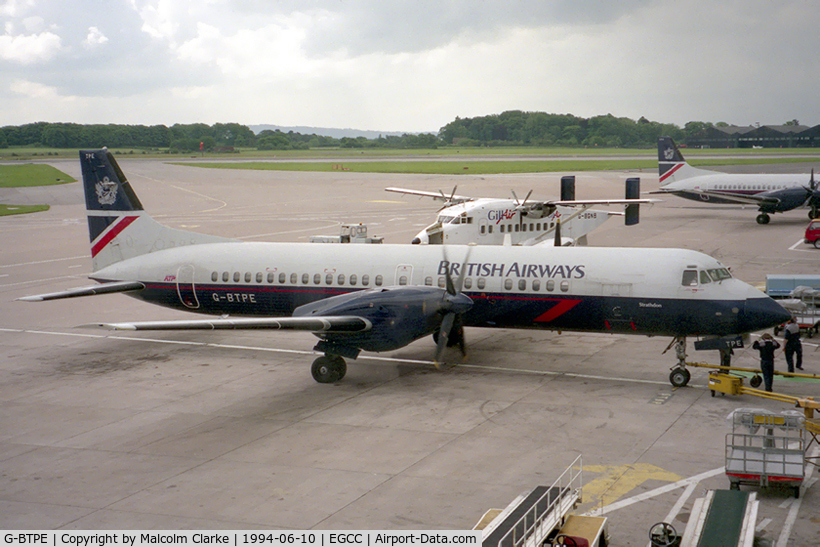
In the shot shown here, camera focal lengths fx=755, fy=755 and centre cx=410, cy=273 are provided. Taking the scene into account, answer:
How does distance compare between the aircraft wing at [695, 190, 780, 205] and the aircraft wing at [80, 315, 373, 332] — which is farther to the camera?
the aircraft wing at [695, 190, 780, 205]

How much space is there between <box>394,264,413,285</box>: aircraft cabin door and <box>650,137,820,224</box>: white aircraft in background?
4129 centimetres

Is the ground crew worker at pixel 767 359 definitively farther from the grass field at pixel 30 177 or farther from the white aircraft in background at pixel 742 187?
the grass field at pixel 30 177

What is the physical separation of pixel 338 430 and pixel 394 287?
498 cm

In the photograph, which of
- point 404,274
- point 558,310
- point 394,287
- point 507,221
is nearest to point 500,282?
point 558,310

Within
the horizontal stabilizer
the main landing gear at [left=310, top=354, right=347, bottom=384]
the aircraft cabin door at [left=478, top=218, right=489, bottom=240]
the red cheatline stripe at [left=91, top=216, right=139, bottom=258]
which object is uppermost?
the red cheatline stripe at [left=91, top=216, right=139, bottom=258]

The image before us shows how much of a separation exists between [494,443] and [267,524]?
5.35 m

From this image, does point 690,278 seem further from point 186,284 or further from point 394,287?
point 186,284

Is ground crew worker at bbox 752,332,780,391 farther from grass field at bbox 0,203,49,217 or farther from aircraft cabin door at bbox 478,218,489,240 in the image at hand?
grass field at bbox 0,203,49,217

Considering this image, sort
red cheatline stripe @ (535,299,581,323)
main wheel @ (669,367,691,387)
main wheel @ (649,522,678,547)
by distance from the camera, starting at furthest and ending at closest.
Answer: red cheatline stripe @ (535,299,581,323)
main wheel @ (669,367,691,387)
main wheel @ (649,522,678,547)

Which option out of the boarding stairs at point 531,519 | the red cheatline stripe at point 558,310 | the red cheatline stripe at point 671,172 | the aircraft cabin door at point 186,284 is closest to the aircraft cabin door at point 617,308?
the red cheatline stripe at point 558,310

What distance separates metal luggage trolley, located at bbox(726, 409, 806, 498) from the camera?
12992 millimetres

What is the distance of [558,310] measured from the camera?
2073 centimetres

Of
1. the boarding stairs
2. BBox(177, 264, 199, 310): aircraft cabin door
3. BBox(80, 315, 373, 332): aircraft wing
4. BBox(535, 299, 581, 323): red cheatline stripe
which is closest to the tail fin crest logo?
BBox(177, 264, 199, 310): aircraft cabin door

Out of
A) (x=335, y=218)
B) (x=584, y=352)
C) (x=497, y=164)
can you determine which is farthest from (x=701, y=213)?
(x=497, y=164)
